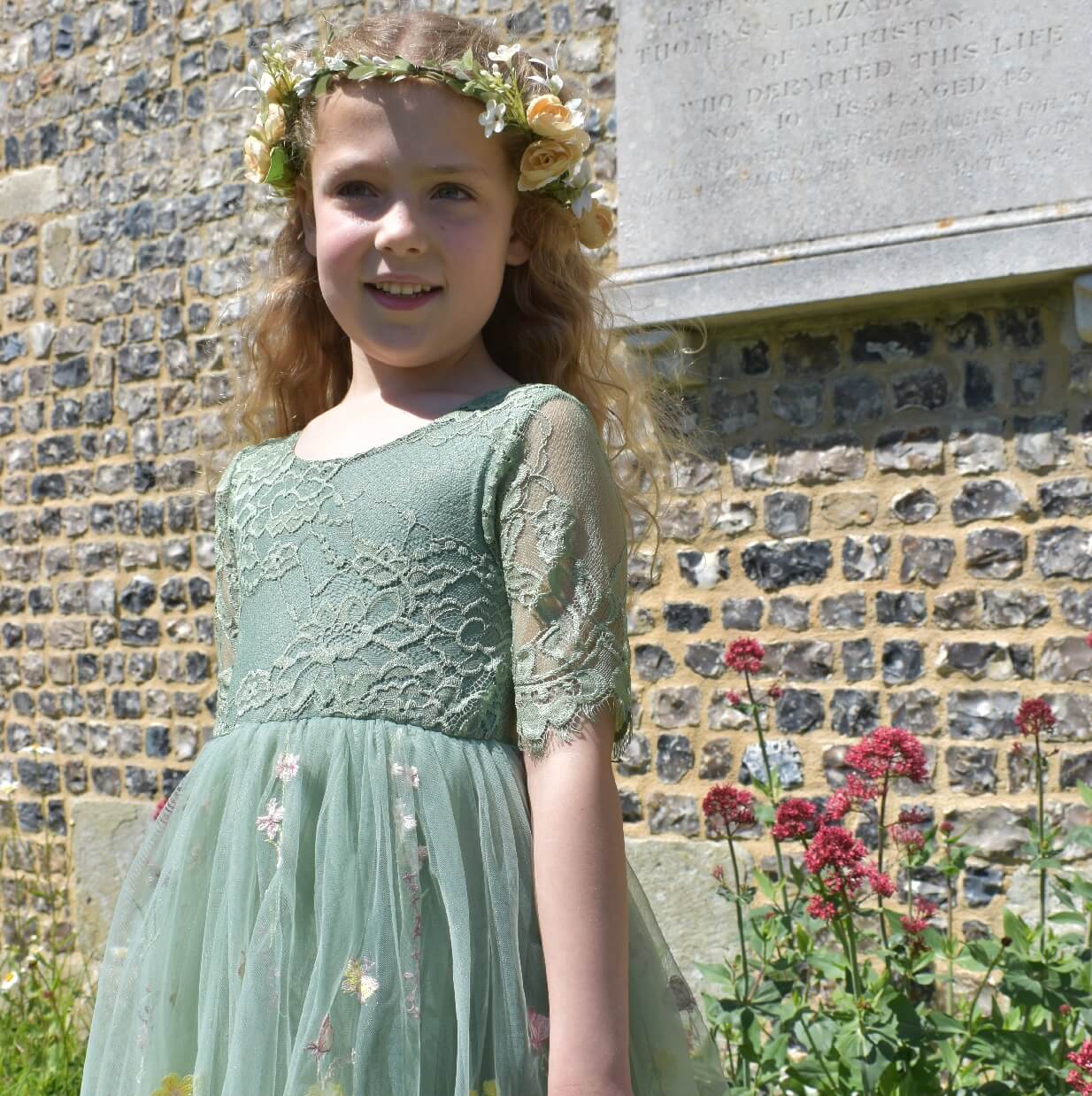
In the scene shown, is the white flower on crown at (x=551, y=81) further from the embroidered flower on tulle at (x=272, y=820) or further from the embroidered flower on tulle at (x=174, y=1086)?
the embroidered flower on tulle at (x=174, y=1086)

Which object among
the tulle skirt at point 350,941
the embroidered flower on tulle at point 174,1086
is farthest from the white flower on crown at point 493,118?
the embroidered flower on tulle at point 174,1086

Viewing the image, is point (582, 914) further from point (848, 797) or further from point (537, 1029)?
point (848, 797)

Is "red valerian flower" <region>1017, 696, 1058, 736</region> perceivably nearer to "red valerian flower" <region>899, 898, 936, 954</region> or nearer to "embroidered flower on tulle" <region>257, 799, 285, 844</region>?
"red valerian flower" <region>899, 898, 936, 954</region>

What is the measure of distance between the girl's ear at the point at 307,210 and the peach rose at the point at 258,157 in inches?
1.7

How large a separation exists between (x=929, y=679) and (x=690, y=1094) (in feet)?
8.96

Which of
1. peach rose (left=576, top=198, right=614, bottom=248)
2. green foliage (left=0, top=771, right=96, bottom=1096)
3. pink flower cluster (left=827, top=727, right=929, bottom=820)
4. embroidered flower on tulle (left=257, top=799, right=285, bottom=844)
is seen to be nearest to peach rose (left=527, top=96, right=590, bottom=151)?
peach rose (left=576, top=198, right=614, bottom=248)

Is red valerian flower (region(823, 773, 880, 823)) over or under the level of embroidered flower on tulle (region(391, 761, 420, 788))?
under

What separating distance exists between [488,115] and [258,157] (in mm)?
357

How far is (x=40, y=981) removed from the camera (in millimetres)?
4945

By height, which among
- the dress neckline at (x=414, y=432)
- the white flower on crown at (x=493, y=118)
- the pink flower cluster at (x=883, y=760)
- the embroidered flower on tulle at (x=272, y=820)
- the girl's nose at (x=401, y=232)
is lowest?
the pink flower cluster at (x=883, y=760)

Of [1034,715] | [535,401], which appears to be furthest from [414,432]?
[1034,715]

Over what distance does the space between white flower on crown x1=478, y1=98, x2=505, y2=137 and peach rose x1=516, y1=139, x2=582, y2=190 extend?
0.23 feet

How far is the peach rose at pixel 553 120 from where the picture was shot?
Result: 1598 mm

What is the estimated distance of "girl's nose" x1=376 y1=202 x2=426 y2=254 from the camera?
4.87ft
